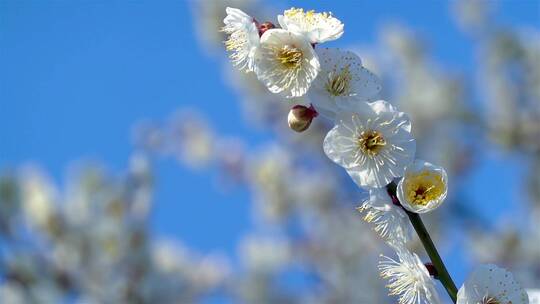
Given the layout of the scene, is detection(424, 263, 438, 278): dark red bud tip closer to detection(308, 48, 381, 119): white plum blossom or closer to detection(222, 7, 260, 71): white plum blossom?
detection(308, 48, 381, 119): white plum blossom

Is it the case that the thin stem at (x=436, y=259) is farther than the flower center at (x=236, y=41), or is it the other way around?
the flower center at (x=236, y=41)

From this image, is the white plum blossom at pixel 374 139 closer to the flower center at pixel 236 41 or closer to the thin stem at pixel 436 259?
the thin stem at pixel 436 259

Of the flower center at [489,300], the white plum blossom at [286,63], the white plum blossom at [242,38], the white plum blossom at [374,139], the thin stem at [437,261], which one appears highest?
the white plum blossom at [242,38]

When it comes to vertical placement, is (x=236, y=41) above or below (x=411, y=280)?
above

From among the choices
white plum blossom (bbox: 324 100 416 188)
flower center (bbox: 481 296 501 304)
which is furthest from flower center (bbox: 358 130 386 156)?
flower center (bbox: 481 296 501 304)

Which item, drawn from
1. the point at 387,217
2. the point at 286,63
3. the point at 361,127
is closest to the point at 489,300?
the point at 387,217

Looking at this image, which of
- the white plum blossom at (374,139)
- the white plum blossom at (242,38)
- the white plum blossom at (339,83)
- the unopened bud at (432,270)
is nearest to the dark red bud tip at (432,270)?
the unopened bud at (432,270)

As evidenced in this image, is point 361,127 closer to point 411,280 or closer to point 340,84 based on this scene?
point 340,84
